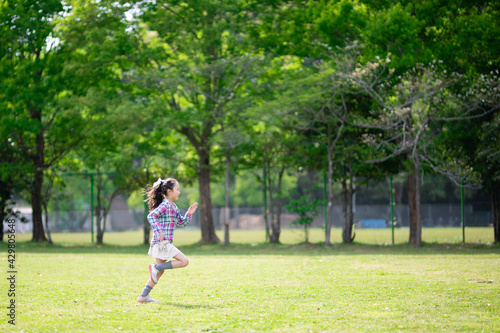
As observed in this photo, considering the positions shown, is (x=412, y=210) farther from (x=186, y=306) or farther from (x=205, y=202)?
(x=186, y=306)

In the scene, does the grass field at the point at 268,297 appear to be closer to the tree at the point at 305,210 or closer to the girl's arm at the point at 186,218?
the girl's arm at the point at 186,218

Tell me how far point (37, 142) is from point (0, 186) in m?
2.33

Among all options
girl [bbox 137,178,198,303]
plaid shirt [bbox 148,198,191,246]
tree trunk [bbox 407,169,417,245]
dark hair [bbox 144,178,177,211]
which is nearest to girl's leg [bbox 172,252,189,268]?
girl [bbox 137,178,198,303]

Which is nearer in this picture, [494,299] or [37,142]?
[494,299]

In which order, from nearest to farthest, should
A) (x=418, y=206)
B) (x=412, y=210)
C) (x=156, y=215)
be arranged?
(x=156, y=215) < (x=418, y=206) < (x=412, y=210)

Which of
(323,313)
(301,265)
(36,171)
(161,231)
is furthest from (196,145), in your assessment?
(323,313)

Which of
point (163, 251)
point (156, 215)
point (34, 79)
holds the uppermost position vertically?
point (34, 79)

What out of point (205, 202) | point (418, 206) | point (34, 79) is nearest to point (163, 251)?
point (418, 206)

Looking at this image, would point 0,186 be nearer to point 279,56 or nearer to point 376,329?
point 279,56

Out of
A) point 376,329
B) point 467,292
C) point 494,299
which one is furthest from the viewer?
point 467,292

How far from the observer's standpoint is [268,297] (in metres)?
7.57

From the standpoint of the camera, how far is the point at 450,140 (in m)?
18.4

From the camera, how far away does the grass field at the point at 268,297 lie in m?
5.77

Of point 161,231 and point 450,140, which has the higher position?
point 450,140
